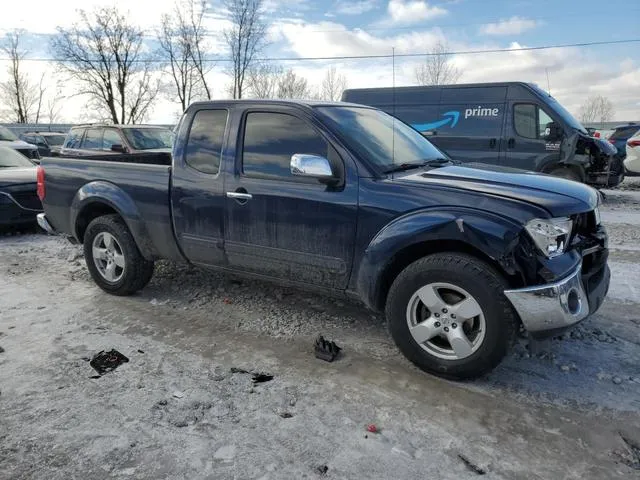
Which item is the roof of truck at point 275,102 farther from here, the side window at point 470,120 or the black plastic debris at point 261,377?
the side window at point 470,120

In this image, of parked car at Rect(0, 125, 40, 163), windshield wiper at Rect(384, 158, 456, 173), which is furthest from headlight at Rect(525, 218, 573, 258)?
parked car at Rect(0, 125, 40, 163)

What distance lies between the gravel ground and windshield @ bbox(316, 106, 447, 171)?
4.64 feet

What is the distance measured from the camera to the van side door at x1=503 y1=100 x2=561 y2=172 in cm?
942

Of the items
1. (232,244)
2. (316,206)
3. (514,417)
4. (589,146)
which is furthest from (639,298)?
(589,146)

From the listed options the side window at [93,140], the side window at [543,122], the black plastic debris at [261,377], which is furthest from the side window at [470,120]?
the black plastic debris at [261,377]

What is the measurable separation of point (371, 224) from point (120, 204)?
259cm

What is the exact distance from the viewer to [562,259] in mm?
3025

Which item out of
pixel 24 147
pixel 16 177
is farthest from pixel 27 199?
pixel 24 147

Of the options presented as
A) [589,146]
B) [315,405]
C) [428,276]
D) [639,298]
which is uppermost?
[589,146]

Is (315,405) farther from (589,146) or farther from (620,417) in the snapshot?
(589,146)

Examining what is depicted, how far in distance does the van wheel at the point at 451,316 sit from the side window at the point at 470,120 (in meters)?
7.40

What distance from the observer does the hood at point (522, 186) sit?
3.08 meters

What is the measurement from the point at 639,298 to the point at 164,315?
4.43 metres

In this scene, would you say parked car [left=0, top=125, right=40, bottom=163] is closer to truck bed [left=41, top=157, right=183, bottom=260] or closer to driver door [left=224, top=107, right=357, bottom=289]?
truck bed [left=41, top=157, right=183, bottom=260]
